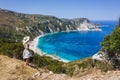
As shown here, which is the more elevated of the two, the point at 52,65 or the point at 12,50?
the point at 12,50

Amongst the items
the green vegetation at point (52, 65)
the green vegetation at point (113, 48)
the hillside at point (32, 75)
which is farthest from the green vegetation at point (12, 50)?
the green vegetation at point (113, 48)

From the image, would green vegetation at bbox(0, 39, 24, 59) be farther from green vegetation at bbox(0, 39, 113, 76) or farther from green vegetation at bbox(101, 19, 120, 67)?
green vegetation at bbox(101, 19, 120, 67)

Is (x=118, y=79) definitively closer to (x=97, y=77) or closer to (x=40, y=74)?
(x=97, y=77)

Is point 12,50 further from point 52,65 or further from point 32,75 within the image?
point 32,75

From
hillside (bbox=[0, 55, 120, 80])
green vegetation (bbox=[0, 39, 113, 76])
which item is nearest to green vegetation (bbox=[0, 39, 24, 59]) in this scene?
green vegetation (bbox=[0, 39, 113, 76])

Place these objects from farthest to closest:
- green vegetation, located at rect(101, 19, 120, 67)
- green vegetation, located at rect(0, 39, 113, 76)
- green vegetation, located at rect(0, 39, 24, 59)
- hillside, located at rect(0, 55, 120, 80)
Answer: green vegetation, located at rect(101, 19, 120, 67), green vegetation, located at rect(0, 39, 24, 59), green vegetation, located at rect(0, 39, 113, 76), hillside, located at rect(0, 55, 120, 80)

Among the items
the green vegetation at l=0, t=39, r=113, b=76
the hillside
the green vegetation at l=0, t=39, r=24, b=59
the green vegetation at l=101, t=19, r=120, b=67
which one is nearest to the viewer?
the hillside

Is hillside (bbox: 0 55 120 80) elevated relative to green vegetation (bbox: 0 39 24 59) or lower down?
elevated

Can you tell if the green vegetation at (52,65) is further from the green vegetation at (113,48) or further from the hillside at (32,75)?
the green vegetation at (113,48)

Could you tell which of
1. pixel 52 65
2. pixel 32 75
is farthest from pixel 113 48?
pixel 32 75

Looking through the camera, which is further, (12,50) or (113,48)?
(113,48)

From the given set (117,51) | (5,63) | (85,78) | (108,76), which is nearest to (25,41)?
(5,63)

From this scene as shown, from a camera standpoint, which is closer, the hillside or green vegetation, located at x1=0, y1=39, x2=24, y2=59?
the hillside
